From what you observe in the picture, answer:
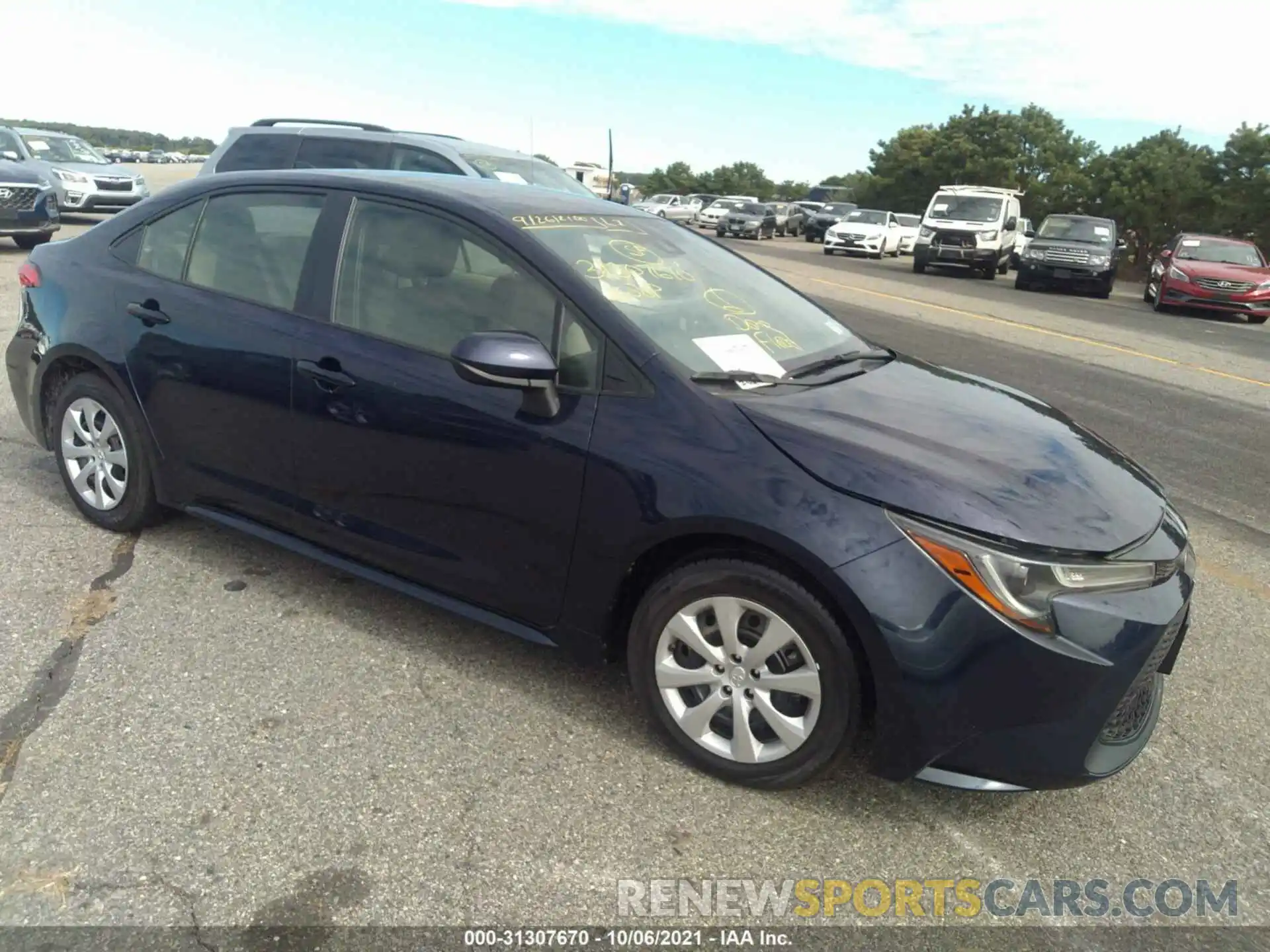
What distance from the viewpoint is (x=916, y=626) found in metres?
2.48

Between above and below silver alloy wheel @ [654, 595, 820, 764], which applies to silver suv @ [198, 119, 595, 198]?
above

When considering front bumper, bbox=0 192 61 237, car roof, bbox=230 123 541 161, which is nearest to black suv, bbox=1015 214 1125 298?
car roof, bbox=230 123 541 161

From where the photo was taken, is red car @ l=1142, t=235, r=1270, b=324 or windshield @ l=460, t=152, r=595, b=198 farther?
red car @ l=1142, t=235, r=1270, b=324

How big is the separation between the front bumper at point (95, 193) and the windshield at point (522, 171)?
11899 millimetres

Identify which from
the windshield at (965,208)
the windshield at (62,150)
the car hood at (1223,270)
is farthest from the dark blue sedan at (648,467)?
the windshield at (965,208)

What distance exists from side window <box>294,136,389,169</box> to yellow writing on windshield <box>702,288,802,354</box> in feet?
21.0

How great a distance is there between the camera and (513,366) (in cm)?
288

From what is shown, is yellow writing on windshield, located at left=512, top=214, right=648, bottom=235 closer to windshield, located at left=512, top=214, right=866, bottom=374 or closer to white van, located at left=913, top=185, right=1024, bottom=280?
windshield, located at left=512, top=214, right=866, bottom=374

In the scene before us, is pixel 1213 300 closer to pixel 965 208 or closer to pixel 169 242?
pixel 965 208

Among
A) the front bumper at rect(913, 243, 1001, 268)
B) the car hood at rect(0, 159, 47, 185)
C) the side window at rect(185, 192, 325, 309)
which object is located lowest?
the front bumper at rect(913, 243, 1001, 268)

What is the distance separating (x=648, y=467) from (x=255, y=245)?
77.9 inches

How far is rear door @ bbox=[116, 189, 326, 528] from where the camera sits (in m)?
3.60

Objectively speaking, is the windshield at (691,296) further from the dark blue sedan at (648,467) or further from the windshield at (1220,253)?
the windshield at (1220,253)

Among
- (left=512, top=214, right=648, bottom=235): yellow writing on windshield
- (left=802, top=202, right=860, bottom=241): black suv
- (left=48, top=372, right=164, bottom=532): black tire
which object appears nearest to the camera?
(left=512, top=214, right=648, bottom=235): yellow writing on windshield
